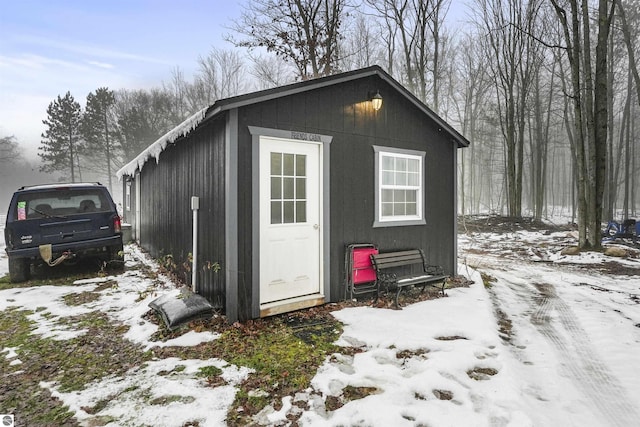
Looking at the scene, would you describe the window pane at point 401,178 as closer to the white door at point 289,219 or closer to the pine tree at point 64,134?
the white door at point 289,219

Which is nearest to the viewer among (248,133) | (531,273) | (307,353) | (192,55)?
(307,353)

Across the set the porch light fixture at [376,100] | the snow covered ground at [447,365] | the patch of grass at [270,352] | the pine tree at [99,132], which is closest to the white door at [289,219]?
the patch of grass at [270,352]

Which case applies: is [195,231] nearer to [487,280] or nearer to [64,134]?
[487,280]

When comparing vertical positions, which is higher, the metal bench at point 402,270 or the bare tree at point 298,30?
the bare tree at point 298,30

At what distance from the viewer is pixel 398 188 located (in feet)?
20.1

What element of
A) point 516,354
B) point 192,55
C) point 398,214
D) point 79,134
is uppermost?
point 192,55

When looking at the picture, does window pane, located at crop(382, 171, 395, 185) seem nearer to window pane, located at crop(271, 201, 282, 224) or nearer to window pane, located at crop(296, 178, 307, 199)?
window pane, located at crop(296, 178, 307, 199)

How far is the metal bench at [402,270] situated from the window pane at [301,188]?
5.27 feet

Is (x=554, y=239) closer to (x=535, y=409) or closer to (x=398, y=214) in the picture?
(x=398, y=214)

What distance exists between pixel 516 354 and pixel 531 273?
5.11 meters

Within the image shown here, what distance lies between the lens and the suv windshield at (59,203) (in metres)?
6.11

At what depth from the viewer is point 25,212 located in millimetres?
6078

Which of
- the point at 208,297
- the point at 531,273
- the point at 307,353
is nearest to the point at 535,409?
the point at 307,353

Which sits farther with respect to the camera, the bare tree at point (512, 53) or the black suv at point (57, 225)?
the bare tree at point (512, 53)
